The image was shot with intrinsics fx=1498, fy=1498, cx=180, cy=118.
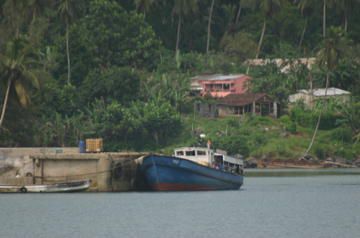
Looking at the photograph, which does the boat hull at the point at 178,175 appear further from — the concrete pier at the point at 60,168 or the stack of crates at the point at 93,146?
the stack of crates at the point at 93,146

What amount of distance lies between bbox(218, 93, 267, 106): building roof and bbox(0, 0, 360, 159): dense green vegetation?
193 cm

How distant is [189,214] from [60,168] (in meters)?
17.0

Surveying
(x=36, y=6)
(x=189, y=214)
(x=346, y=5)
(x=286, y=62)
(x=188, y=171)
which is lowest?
(x=189, y=214)

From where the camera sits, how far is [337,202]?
Result: 102 meters

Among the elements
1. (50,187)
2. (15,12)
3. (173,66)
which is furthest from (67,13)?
(50,187)

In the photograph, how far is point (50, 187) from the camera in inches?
4168

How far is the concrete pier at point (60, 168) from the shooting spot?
10525cm

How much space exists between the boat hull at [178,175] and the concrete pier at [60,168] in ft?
8.15

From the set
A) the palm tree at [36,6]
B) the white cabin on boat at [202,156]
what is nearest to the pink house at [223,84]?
the palm tree at [36,6]

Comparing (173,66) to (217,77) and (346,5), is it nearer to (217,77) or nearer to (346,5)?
(217,77)

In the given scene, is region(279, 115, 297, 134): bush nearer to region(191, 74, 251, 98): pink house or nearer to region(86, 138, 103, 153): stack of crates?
region(191, 74, 251, 98): pink house

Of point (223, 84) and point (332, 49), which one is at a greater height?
point (332, 49)

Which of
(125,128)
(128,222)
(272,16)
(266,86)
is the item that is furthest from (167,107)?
(128,222)

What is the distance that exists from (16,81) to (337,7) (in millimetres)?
66885
